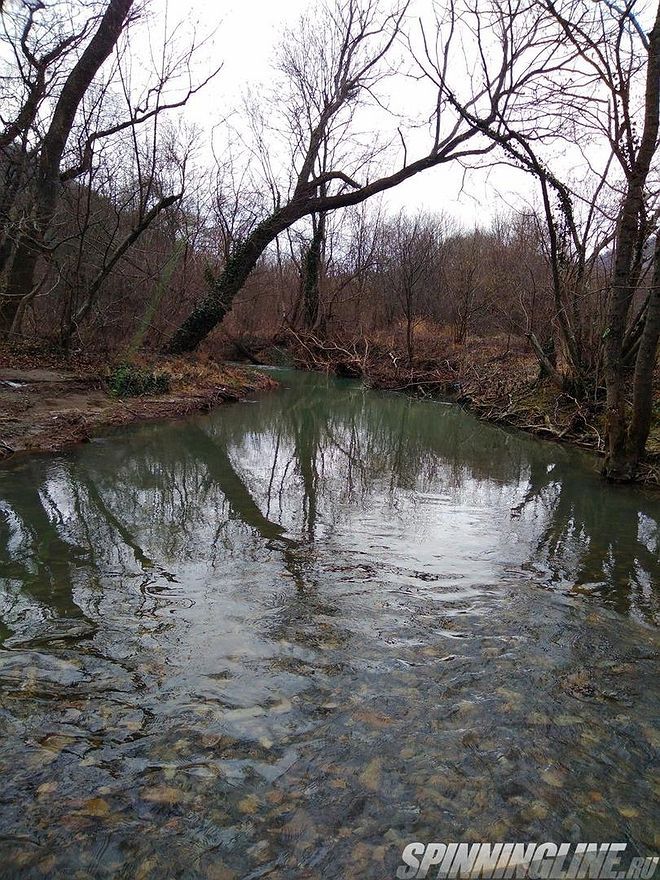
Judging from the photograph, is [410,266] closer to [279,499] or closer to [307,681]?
[279,499]

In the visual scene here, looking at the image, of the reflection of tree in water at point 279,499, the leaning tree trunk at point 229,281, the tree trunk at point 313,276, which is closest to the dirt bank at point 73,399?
the reflection of tree in water at point 279,499

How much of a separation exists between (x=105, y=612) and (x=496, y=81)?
12339mm

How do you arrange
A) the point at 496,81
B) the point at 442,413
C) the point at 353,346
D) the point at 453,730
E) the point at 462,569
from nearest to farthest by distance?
the point at 453,730
the point at 462,569
the point at 496,81
the point at 442,413
the point at 353,346

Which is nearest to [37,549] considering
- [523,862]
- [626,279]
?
[523,862]

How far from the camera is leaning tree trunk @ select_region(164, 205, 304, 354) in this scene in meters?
16.5

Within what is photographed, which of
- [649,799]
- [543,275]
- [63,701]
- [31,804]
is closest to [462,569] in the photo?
[649,799]

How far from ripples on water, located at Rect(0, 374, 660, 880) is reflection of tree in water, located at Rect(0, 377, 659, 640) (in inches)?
1.7

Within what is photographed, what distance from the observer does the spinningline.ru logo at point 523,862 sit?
82.9 inches

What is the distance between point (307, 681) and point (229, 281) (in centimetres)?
1503

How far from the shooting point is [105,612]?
3.85 meters

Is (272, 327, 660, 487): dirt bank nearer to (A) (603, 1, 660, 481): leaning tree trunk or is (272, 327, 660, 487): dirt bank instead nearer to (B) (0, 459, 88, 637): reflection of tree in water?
(A) (603, 1, 660, 481): leaning tree trunk

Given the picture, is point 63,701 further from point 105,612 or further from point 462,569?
point 462,569

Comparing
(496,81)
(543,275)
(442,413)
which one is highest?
(496,81)

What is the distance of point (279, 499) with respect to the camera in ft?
23.0
